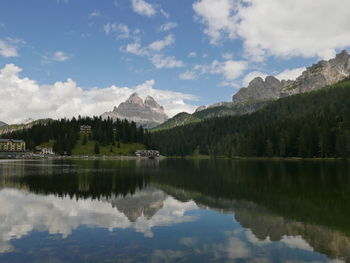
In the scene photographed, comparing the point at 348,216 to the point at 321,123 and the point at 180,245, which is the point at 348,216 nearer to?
the point at 180,245

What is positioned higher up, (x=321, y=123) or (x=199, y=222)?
(x=321, y=123)

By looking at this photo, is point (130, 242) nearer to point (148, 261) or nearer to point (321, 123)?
point (148, 261)

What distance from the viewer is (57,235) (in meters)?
A: 23.0

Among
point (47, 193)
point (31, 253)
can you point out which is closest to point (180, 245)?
point (31, 253)

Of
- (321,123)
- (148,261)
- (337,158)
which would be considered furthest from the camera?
(321,123)

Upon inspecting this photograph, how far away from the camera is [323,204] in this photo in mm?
33500

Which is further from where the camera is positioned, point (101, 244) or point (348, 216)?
point (348, 216)

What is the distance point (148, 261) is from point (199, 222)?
11.1 meters

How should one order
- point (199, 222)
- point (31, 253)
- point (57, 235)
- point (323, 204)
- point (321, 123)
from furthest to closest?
point (321, 123), point (323, 204), point (199, 222), point (57, 235), point (31, 253)

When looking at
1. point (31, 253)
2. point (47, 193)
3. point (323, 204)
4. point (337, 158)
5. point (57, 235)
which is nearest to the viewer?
point (31, 253)

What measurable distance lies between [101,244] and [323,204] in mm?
24404

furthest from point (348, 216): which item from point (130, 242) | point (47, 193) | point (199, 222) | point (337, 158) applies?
A: point (337, 158)

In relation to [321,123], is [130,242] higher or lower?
lower

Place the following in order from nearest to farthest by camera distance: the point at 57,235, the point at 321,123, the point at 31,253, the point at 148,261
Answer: the point at 148,261 < the point at 31,253 < the point at 57,235 < the point at 321,123
